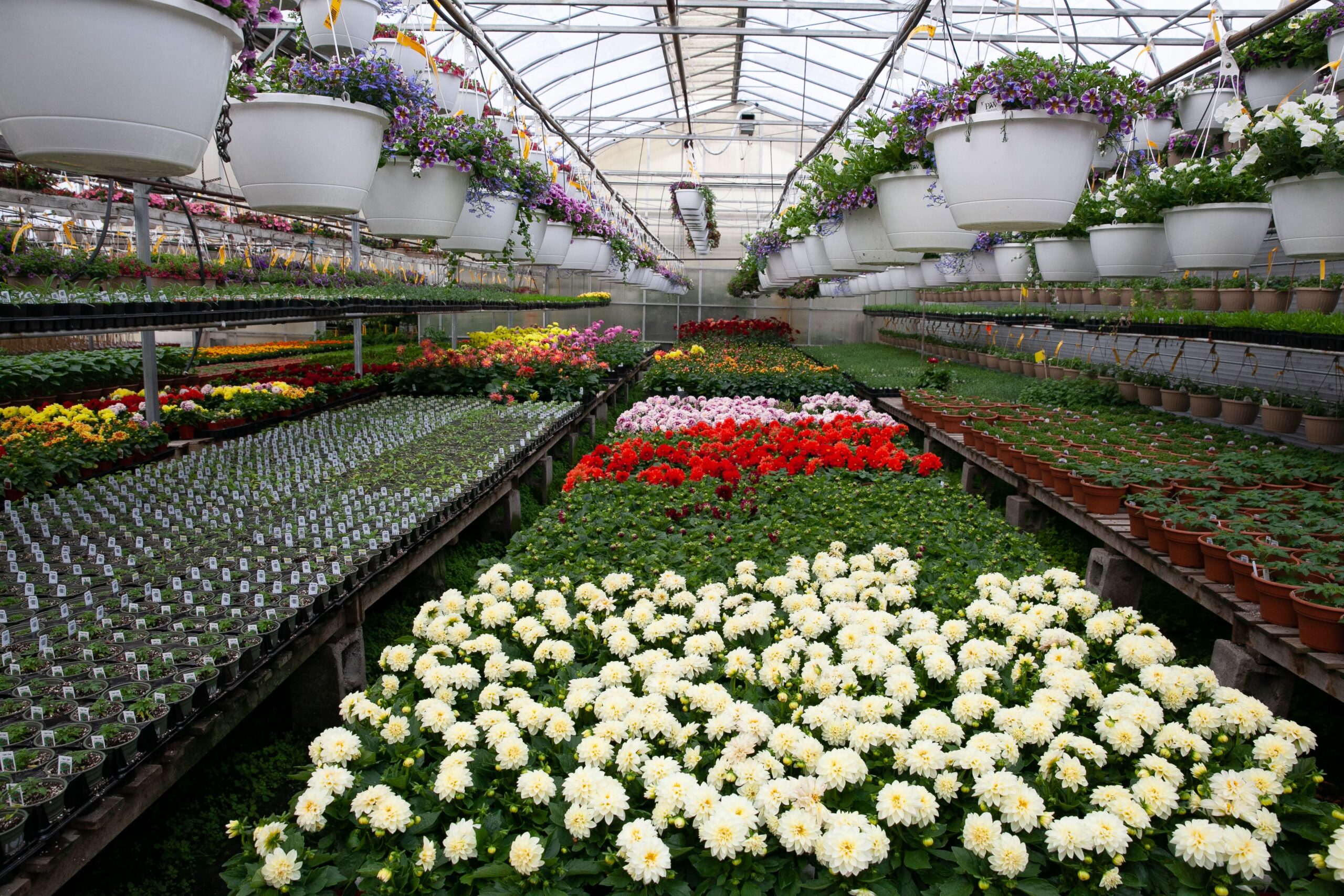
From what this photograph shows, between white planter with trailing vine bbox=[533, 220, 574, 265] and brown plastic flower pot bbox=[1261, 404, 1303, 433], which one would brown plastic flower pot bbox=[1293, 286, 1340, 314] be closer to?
brown plastic flower pot bbox=[1261, 404, 1303, 433]

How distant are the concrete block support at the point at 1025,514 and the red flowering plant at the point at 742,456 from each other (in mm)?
723

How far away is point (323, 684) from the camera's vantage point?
272cm

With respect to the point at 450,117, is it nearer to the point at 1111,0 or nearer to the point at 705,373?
the point at 705,373

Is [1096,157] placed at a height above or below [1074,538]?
above

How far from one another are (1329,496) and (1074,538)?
170 cm

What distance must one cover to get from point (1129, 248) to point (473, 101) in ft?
10.5

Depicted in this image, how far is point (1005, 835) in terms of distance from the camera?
4.86ft

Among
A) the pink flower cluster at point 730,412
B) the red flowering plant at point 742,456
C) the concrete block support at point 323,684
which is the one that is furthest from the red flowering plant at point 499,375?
the concrete block support at point 323,684

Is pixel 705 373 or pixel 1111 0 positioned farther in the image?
pixel 705 373

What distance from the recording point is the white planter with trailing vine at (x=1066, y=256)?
4.78 m

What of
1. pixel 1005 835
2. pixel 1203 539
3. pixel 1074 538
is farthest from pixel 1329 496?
pixel 1005 835

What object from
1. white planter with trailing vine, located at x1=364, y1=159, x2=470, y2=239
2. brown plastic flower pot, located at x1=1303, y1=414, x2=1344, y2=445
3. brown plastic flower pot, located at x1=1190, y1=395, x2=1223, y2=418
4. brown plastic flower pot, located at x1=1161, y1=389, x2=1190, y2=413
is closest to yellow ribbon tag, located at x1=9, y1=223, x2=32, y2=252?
white planter with trailing vine, located at x1=364, y1=159, x2=470, y2=239

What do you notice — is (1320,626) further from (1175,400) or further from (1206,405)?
(1175,400)

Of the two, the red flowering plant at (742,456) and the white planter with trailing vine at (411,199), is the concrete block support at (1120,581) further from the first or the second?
the white planter with trailing vine at (411,199)
